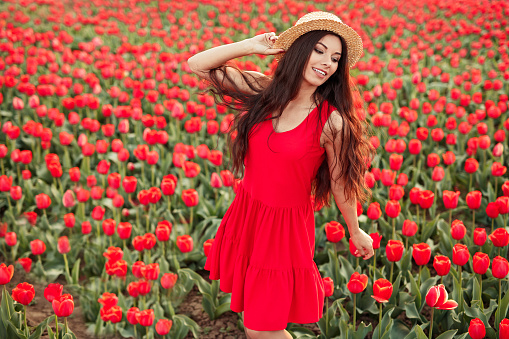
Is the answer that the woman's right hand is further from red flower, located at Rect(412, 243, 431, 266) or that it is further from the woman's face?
red flower, located at Rect(412, 243, 431, 266)

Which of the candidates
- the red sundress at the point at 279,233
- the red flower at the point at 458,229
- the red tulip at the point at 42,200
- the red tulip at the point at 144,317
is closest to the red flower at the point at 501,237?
the red flower at the point at 458,229

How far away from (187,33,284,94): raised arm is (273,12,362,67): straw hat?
76mm

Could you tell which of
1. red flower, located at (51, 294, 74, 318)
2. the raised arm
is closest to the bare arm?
the raised arm

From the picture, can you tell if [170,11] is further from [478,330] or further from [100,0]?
[478,330]

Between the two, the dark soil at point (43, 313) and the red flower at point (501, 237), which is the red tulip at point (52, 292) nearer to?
the dark soil at point (43, 313)

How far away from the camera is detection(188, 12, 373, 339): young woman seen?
2.30 meters

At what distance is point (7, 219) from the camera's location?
159 inches

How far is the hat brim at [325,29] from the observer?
224 cm

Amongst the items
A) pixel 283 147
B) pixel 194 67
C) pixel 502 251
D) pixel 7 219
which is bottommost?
pixel 7 219

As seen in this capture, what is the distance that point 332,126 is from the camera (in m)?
2.29

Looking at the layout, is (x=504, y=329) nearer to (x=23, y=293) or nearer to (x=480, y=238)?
(x=480, y=238)

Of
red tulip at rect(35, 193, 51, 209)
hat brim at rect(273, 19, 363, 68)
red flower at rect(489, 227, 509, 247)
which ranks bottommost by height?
red tulip at rect(35, 193, 51, 209)

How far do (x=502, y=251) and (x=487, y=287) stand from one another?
26 cm

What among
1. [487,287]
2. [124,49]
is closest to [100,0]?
[124,49]
